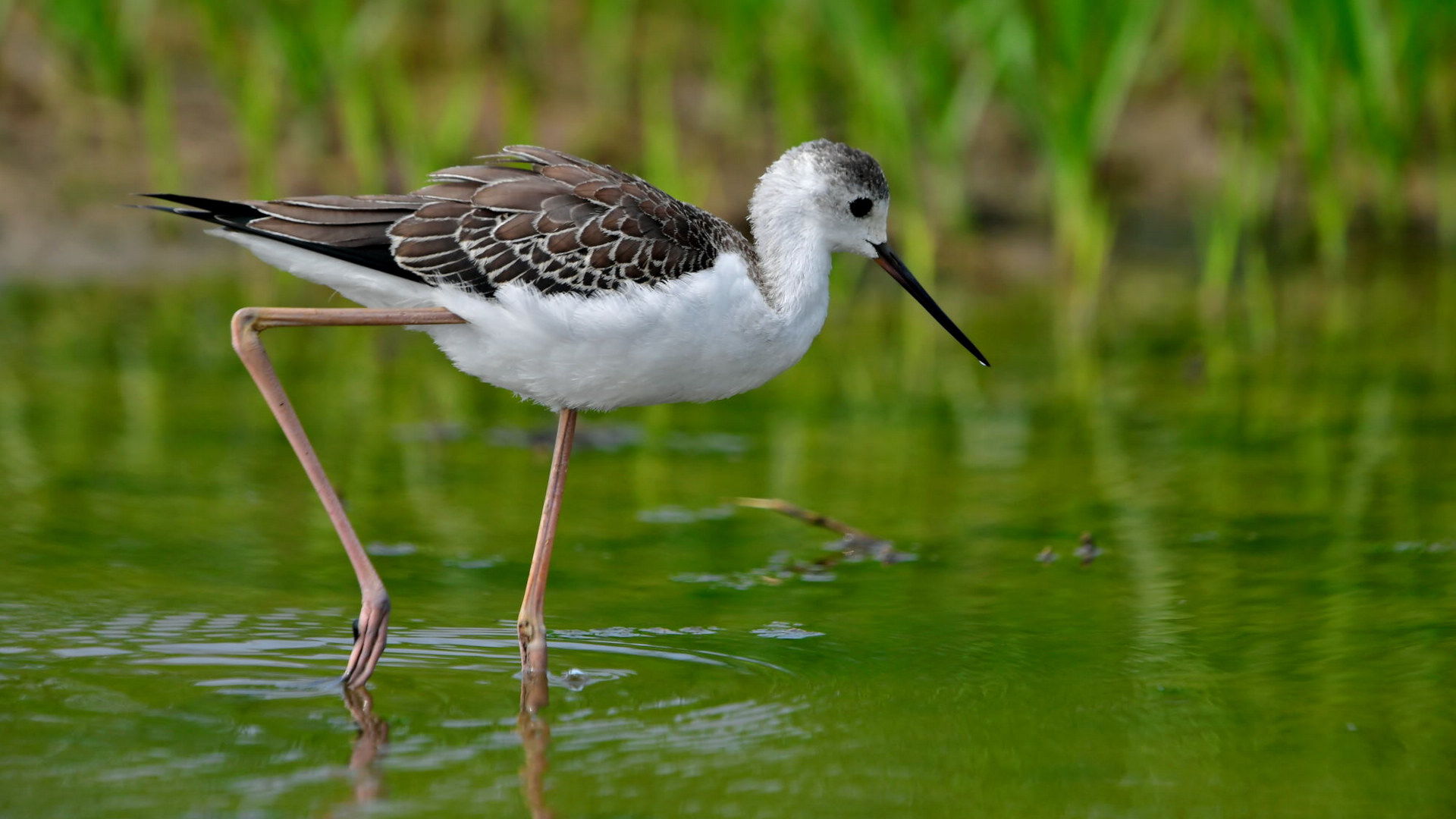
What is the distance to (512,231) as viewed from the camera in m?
5.03

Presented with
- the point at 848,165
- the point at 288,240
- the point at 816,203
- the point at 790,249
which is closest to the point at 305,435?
the point at 288,240

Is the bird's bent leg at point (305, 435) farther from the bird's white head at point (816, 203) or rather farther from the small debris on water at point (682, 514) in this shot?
the small debris on water at point (682, 514)

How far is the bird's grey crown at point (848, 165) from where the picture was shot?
5.33 meters

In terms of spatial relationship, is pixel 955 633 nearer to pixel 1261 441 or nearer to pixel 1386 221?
pixel 1261 441

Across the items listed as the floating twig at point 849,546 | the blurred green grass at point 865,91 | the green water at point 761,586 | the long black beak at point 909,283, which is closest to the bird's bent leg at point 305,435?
the green water at point 761,586

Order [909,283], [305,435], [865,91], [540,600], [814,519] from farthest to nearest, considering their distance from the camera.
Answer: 1. [865,91]
2. [814,519]
3. [909,283]
4. [305,435]
5. [540,600]

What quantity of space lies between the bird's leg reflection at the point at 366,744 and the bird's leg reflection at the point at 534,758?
32 cm

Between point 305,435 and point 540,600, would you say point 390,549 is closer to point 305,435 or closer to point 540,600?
point 305,435

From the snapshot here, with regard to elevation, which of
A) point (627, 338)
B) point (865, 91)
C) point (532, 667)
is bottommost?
point (532, 667)

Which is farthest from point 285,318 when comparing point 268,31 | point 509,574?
point 268,31

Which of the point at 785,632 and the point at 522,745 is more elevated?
the point at 785,632

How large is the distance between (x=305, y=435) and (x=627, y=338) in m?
1.04

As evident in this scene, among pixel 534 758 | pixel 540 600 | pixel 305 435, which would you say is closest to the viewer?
pixel 534 758

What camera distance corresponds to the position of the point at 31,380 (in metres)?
8.41
